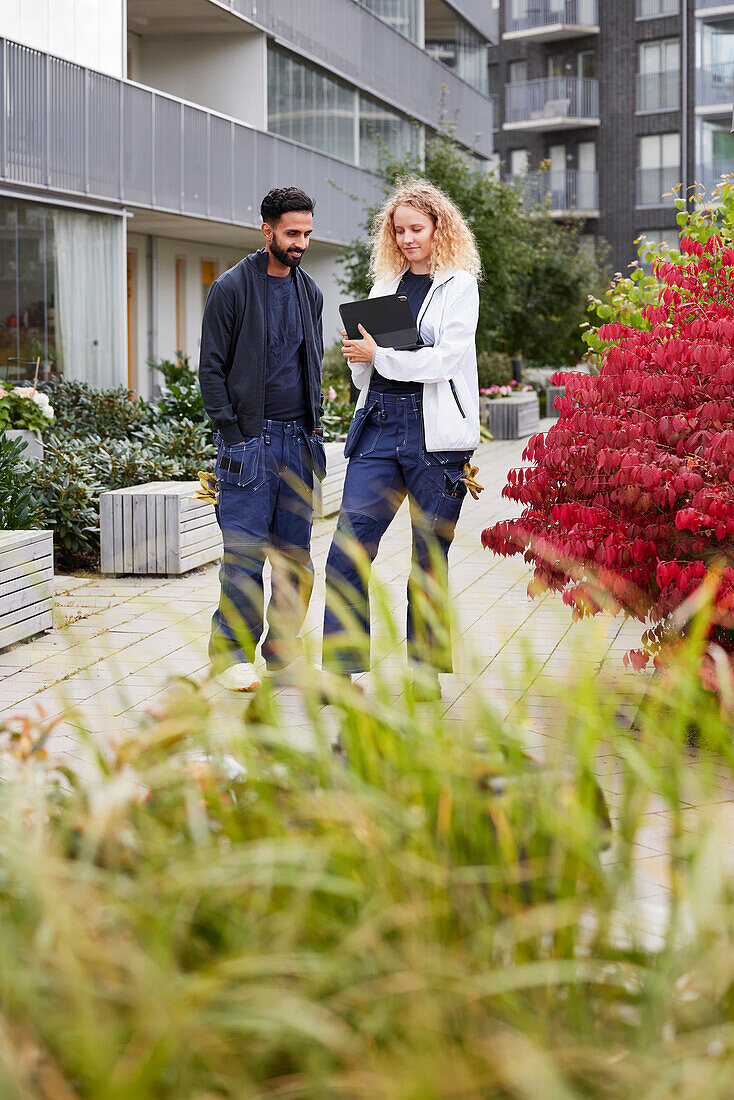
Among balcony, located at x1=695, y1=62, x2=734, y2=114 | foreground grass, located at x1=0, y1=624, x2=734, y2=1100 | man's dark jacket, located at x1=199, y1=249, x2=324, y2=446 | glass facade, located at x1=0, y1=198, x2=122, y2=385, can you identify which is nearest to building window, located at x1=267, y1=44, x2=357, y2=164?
glass facade, located at x1=0, y1=198, x2=122, y2=385

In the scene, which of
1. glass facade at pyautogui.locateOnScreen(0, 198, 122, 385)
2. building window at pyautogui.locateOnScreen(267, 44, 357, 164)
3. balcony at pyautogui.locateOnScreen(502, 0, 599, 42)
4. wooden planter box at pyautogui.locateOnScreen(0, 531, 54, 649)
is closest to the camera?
wooden planter box at pyautogui.locateOnScreen(0, 531, 54, 649)

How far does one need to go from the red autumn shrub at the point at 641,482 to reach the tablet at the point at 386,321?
663 millimetres

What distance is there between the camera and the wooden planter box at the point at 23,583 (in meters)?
6.72

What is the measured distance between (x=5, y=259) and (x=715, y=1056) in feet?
51.8

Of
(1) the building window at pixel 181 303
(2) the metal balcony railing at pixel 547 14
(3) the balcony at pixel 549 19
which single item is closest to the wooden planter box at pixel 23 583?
(1) the building window at pixel 181 303

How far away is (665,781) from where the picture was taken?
2.46 metres

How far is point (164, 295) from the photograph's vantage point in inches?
970

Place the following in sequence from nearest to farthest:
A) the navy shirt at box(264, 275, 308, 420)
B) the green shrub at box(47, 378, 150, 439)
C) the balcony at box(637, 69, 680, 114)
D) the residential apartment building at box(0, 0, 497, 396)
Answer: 1. the navy shirt at box(264, 275, 308, 420)
2. the green shrub at box(47, 378, 150, 439)
3. the residential apartment building at box(0, 0, 497, 396)
4. the balcony at box(637, 69, 680, 114)

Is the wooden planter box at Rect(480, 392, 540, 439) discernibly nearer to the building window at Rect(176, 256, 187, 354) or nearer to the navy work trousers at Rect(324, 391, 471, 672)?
the building window at Rect(176, 256, 187, 354)

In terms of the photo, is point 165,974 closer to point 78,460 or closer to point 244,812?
point 244,812

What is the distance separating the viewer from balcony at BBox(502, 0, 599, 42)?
49.0m

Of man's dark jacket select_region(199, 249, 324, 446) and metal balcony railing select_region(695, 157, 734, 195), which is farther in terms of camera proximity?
metal balcony railing select_region(695, 157, 734, 195)

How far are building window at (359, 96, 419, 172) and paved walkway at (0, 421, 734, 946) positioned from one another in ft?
64.8

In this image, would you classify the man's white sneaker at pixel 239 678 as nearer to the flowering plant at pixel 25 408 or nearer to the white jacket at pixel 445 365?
the white jacket at pixel 445 365
